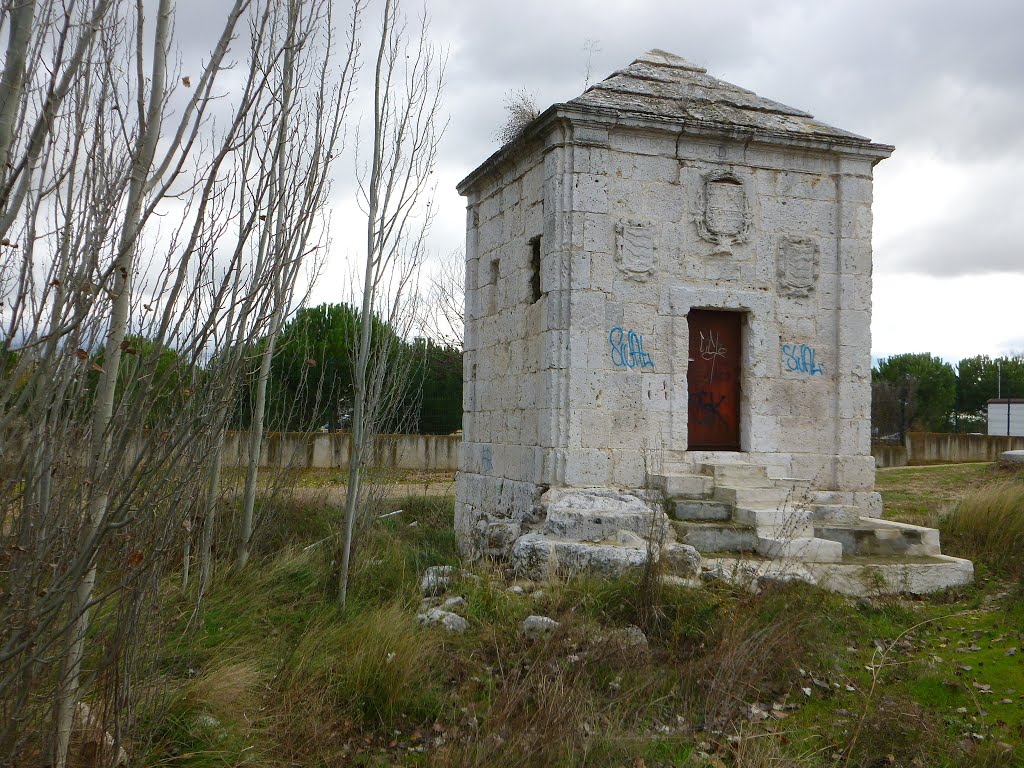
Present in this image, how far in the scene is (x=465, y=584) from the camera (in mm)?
6609

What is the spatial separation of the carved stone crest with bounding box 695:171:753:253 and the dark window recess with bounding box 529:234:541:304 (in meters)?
1.56

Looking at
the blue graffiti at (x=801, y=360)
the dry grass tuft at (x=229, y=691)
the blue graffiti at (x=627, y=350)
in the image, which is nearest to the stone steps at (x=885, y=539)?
the blue graffiti at (x=801, y=360)

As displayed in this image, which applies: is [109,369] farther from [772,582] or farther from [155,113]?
[772,582]

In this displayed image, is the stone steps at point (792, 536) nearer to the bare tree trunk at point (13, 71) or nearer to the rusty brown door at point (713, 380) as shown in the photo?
the rusty brown door at point (713, 380)

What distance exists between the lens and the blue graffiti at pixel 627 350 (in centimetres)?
821

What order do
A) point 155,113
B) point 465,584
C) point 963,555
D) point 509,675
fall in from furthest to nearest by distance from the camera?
point 963,555 < point 465,584 < point 509,675 < point 155,113

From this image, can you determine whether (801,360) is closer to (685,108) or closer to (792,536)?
(792,536)

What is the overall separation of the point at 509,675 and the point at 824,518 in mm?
4647

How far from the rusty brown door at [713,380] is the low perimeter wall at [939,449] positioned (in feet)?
42.4

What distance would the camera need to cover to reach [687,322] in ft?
28.0

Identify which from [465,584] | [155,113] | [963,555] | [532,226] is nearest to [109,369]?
[155,113]

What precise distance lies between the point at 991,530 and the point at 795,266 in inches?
121

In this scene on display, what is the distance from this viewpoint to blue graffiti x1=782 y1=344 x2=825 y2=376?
870 cm

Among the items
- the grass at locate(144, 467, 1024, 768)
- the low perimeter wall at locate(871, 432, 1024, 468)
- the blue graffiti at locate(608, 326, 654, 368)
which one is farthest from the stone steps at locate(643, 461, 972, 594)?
the low perimeter wall at locate(871, 432, 1024, 468)
